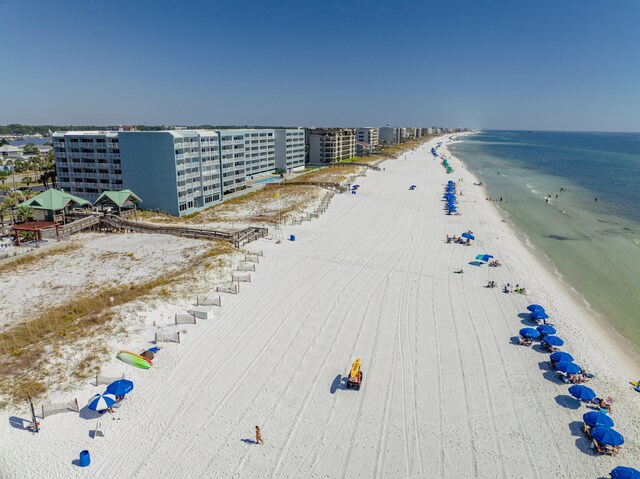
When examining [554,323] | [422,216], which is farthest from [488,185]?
[554,323]

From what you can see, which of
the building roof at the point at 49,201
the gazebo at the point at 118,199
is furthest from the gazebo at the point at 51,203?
the gazebo at the point at 118,199

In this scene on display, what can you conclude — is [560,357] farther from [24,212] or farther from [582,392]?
[24,212]

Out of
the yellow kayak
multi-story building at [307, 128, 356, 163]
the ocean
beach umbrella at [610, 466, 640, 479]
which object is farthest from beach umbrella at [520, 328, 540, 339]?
multi-story building at [307, 128, 356, 163]

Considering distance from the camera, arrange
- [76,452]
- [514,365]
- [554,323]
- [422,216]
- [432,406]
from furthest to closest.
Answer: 1. [422,216]
2. [554,323]
3. [514,365]
4. [432,406]
5. [76,452]

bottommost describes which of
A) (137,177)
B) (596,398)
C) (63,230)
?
(596,398)

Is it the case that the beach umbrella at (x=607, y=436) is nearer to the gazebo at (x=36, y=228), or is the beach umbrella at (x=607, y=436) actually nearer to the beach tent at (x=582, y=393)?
the beach tent at (x=582, y=393)

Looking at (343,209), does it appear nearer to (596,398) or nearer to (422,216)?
(422,216)
